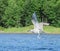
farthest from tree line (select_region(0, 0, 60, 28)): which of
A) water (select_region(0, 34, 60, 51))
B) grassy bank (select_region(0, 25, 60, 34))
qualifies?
water (select_region(0, 34, 60, 51))

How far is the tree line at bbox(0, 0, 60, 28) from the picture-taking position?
249 feet

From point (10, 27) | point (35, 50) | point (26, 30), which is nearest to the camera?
point (35, 50)

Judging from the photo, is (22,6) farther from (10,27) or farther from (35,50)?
(35,50)

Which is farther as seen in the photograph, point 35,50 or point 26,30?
point 26,30

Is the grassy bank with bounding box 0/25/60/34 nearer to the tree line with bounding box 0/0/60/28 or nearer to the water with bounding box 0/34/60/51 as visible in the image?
the tree line with bounding box 0/0/60/28

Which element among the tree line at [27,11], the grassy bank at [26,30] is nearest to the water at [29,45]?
the grassy bank at [26,30]

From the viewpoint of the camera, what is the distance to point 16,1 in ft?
258

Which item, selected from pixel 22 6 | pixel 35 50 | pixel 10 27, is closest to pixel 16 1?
pixel 22 6

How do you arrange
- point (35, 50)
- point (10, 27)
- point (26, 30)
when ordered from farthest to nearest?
point (10, 27), point (26, 30), point (35, 50)

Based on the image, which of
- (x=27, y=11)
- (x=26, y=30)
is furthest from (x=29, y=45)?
(x=27, y=11)

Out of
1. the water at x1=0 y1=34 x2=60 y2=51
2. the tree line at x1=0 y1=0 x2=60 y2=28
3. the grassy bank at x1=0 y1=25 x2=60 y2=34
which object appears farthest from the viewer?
the tree line at x1=0 y1=0 x2=60 y2=28

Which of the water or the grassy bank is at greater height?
the water

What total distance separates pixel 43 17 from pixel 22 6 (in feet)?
19.9

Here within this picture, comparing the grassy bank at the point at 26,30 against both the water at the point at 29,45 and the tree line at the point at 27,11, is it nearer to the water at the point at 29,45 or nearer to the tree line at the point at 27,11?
the tree line at the point at 27,11
